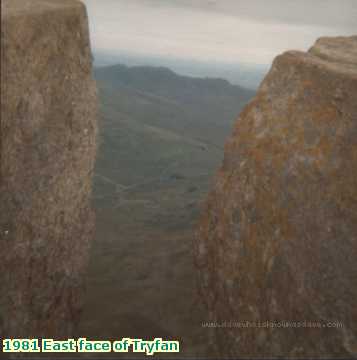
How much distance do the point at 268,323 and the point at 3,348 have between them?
9.98 meters

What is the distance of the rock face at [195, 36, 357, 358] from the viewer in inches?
696

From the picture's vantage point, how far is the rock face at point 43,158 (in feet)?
54.2

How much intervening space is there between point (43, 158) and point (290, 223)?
965cm

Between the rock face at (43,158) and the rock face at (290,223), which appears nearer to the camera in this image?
the rock face at (43,158)

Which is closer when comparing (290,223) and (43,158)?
(43,158)

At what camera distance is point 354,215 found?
1809cm

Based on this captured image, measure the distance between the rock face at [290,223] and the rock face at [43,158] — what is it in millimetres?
6214

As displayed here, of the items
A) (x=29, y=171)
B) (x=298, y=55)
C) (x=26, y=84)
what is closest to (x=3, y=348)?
(x=29, y=171)

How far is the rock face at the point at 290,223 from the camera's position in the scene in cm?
1769

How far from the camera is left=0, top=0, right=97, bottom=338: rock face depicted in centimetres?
1653

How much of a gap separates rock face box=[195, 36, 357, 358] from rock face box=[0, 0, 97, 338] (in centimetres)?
621

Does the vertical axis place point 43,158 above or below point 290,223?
above

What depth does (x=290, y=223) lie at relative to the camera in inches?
722

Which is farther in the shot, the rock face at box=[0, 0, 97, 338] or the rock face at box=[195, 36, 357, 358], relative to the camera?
the rock face at box=[195, 36, 357, 358]
